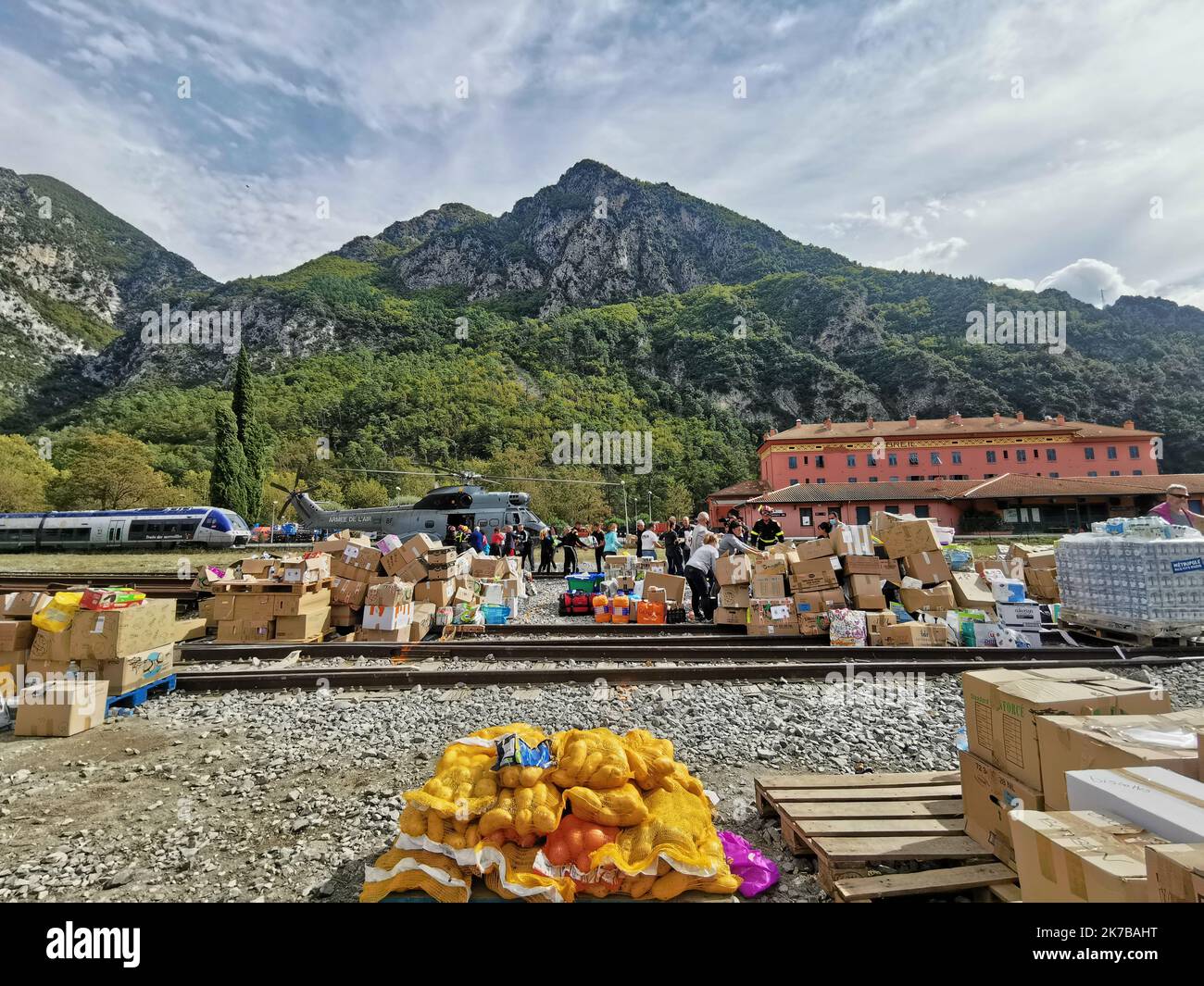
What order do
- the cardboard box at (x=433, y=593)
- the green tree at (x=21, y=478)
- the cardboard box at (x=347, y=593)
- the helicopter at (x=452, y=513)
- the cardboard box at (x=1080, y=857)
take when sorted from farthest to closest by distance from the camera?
the green tree at (x=21, y=478)
the helicopter at (x=452, y=513)
the cardboard box at (x=433, y=593)
the cardboard box at (x=347, y=593)
the cardboard box at (x=1080, y=857)

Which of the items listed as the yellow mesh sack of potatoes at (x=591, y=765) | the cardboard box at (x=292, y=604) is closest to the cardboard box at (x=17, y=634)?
the cardboard box at (x=292, y=604)

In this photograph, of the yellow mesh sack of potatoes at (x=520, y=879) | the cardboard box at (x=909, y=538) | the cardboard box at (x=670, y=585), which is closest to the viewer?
the yellow mesh sack of potatoes at (x=520, y=879)

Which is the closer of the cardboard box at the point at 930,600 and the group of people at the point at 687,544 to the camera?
the cardboard box at the point at 930,600

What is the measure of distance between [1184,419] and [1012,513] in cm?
6025

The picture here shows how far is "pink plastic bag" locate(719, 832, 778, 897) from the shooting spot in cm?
263

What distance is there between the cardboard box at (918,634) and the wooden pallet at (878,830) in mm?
4179

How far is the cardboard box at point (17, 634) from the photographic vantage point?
5.23 m

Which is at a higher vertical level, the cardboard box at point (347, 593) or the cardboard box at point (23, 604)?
the cardboard box at point (23, 604)

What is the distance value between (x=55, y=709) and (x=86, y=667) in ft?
1.94

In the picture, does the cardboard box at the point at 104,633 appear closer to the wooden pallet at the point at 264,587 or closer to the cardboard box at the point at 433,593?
the wooden pallet at the point at 264,587

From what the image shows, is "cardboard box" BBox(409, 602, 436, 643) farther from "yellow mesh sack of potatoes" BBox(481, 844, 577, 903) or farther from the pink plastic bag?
the pink plastic bag

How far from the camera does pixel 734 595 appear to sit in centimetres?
884

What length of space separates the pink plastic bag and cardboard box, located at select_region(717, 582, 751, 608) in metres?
6.09
